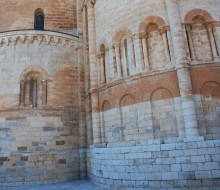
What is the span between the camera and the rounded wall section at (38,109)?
10.9 meters

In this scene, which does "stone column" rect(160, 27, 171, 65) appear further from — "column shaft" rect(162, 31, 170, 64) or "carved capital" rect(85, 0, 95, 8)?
"carved capital" rect(85, 0, 95, 8)

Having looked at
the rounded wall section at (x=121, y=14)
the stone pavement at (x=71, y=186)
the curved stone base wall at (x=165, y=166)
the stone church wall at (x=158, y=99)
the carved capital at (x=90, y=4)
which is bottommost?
the stone pavement at (x=71, y=186)

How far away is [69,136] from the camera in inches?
470

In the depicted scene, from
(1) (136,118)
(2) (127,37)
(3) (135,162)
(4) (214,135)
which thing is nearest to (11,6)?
(2) (127,37)

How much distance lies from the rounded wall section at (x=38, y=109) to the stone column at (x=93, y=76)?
1615mm

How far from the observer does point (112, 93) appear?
10.3 meters

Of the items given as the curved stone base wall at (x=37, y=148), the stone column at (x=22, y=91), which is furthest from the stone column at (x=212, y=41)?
the stone column at (x=22, y=91)

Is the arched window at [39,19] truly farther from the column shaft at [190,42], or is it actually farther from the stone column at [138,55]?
the column shaft at [190,42]

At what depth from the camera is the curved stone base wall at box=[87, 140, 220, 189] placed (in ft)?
24.9

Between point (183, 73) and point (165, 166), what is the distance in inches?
129

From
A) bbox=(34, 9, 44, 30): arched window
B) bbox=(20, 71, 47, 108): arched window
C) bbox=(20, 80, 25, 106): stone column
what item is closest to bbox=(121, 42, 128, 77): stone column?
bbox=(20, 71, 47, 108): arched window

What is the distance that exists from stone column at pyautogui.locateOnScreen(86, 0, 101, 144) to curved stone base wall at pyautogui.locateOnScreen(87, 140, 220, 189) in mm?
1478

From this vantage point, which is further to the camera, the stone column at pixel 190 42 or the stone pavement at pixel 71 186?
the stone pavement at pixel 71 186

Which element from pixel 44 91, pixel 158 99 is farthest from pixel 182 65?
pixel 44 91
